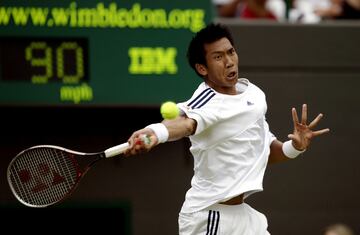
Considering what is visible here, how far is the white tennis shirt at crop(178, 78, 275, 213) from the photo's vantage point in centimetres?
675

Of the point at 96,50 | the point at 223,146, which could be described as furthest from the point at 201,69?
the point at 96,50

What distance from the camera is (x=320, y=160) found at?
1066 cm

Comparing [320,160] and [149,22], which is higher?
[149,22]

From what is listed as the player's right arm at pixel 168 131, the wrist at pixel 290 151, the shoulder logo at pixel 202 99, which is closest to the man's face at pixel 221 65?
the shoulder logo at pixel 202 99

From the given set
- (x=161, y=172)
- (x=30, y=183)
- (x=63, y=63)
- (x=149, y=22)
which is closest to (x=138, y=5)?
(x=149, y=22)

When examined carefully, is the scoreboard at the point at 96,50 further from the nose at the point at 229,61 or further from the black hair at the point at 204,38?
the nose at the point at 229,61

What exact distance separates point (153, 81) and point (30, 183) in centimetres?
295

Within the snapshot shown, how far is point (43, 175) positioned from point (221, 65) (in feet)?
3.91

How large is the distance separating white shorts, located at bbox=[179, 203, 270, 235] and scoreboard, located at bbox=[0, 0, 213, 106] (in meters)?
2.84

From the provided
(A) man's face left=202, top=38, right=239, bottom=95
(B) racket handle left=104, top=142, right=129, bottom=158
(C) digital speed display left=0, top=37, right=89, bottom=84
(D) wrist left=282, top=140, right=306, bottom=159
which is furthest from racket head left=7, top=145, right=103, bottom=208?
(C) digital speed display left=0, top=37, right=89, bottom=84

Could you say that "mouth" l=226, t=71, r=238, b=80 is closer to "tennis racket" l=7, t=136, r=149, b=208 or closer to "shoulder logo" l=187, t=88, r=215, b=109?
"shoulder logo" l=187, t=88, r=215, b=109

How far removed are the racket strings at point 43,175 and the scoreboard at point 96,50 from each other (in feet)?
9.11

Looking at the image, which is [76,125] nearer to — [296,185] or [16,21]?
[16,21]

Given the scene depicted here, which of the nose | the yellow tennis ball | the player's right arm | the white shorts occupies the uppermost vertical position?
the nose
